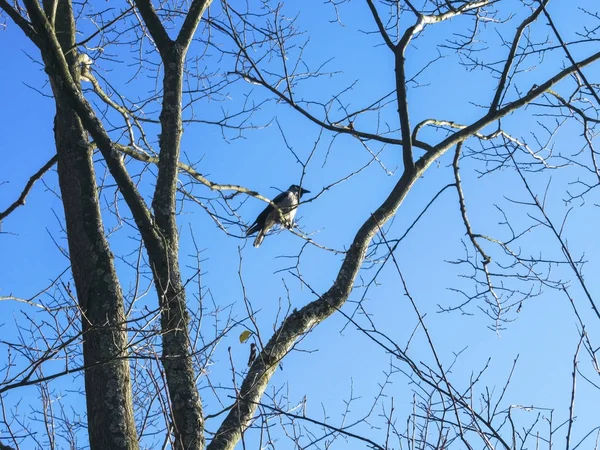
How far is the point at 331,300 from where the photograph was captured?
345cm

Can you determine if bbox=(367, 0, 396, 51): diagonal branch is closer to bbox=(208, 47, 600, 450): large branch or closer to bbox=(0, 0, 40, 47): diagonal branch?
bbox=(208, 47, 600, 450): large branch

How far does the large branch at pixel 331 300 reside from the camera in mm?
3031

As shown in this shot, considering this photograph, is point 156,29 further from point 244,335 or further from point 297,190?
point 297,190

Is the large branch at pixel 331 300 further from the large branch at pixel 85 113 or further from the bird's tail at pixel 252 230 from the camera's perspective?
the bird's tail at pixel 252 230

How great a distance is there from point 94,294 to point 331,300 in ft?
3.32

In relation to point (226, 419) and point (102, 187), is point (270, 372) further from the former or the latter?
point (102, 187)

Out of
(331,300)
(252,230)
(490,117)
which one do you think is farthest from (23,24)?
(252,230)

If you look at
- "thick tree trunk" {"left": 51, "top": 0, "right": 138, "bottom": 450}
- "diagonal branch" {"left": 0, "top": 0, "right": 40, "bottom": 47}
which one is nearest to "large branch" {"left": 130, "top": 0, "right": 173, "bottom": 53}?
"thick tree trunk" {"left": 51, "top": 0, "right": 138, "bottom": 450}

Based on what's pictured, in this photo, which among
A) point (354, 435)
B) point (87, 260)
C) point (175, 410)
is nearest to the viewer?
point (354, 435)

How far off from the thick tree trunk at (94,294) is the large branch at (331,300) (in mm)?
402

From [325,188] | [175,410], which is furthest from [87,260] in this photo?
[325,188]

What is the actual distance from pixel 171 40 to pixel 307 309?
4.96ft

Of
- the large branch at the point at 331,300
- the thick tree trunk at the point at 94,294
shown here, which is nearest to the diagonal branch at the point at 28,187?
the thick tree trunk at the point at 94,294

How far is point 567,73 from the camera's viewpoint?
3.87 m
